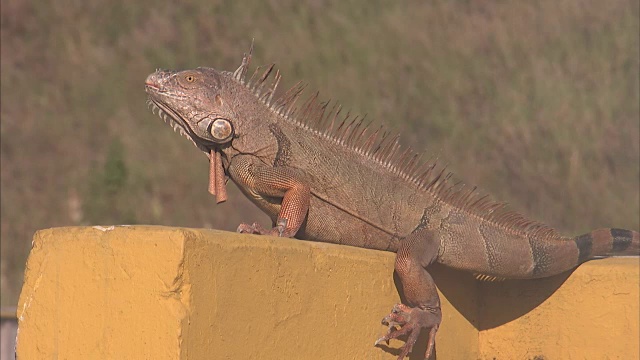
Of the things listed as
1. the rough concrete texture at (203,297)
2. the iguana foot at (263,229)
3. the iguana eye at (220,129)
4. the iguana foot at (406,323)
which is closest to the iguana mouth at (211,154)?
the iguana eye at (220,129)

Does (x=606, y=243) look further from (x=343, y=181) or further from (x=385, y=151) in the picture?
(x=343, y=181)

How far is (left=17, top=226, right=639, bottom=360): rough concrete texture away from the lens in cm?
375

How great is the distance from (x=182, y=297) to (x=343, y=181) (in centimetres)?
181

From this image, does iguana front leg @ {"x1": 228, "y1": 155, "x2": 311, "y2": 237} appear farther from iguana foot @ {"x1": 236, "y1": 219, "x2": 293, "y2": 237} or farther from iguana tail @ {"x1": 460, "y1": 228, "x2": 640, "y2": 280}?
iguana tail @ {"x1": 460, "y1": 228, "x2": 640, "y2": 280}

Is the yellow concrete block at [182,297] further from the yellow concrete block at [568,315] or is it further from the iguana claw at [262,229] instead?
the yellow concrete block at [568,315]

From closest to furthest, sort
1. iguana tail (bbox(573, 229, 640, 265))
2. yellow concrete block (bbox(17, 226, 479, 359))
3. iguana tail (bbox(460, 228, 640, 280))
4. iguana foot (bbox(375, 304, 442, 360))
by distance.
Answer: yellow concrete block (bbox(17, 226, 479, 359)), iguana foot (bbox(375, 304, 442, 360)), iguana tail (bbox(460, 228, 640, 280)), iguana tail (bbox(573, 229, 640, 265))

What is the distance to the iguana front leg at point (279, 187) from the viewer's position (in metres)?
4.91

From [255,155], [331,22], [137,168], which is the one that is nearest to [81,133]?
[137,168]

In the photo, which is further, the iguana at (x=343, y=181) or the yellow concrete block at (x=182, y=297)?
the iguana at (x=343, y=181)

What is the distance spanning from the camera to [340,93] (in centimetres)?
1521

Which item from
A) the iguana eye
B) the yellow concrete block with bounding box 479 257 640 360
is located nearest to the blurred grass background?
the yellow concrete block with bounding box 479 257 640 360

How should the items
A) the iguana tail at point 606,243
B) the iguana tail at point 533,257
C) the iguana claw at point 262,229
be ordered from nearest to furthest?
the iguana claw at point 262,229, the iguana tail at point 533,257, the iguana tail at point 606,243

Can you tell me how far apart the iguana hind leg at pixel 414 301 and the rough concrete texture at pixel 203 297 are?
0.08m

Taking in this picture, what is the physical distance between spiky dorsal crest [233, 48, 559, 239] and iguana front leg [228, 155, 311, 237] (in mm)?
384
